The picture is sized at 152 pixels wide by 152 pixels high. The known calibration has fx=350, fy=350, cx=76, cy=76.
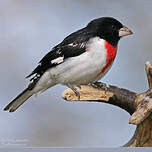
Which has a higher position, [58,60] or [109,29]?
[109,29]

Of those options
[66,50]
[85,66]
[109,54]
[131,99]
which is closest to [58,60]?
[66,50]

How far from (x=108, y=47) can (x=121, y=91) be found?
39 centimetres

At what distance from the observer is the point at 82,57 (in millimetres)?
2006

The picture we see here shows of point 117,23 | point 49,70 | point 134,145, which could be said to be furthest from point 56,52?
point 134,145

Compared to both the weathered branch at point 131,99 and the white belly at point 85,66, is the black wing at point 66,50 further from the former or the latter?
the weathered branch at point 131,99

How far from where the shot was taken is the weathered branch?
1634 mm

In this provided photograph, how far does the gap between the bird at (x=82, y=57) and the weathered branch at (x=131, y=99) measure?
0.70ft

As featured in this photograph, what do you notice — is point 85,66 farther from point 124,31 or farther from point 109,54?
point 124,31

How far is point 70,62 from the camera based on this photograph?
6.68 feet

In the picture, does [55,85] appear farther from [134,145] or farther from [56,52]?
[134,145]

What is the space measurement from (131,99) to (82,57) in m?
0.43

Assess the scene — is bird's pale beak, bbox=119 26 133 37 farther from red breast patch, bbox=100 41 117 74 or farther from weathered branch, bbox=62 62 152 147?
weathered branch, bbox=62 62 152 147

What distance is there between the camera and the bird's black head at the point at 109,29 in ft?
6.97

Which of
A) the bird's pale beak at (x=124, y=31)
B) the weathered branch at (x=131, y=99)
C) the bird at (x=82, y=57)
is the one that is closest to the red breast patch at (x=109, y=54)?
the bird at (x=82, y=57)
